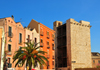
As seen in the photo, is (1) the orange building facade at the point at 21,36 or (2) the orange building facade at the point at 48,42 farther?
(2) the orange building facade at the point at 48,42

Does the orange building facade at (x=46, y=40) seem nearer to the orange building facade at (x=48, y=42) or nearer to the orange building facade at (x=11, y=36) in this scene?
the orange building facade at (x=48, y=42)

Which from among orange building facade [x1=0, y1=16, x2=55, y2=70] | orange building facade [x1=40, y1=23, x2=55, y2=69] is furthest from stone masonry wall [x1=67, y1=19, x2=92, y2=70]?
orange building facade [x1=0, y1=16, x2=55, y2=70]

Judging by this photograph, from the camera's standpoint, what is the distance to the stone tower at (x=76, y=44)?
81.9 metres

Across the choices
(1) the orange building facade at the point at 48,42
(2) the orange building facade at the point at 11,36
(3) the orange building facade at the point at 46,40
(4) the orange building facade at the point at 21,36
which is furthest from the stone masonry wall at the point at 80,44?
(2) the orange building facade at the point at 11,36

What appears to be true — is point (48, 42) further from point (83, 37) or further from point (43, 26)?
point (83, 37)

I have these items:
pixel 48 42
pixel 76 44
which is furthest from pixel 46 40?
pixel 76 44

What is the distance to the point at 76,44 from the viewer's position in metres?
83.7

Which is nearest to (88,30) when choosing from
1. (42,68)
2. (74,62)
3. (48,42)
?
(74,62)

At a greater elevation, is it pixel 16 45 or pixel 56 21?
pixel 56 21

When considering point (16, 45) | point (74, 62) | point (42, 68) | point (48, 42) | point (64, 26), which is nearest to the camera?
point (16, 45)

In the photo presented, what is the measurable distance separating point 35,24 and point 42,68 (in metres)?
15.1

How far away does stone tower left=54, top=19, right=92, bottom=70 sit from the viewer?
269 feet

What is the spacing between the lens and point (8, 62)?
4822 cm

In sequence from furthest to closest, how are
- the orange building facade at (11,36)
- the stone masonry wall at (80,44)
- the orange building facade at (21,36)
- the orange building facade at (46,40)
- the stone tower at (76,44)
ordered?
the stone masonry wall at (80,44)
the stone tower at (76,44)
the orange building facade at (46,40)
the orange building facade at (21,36)
the orange building facade at (11,36)
